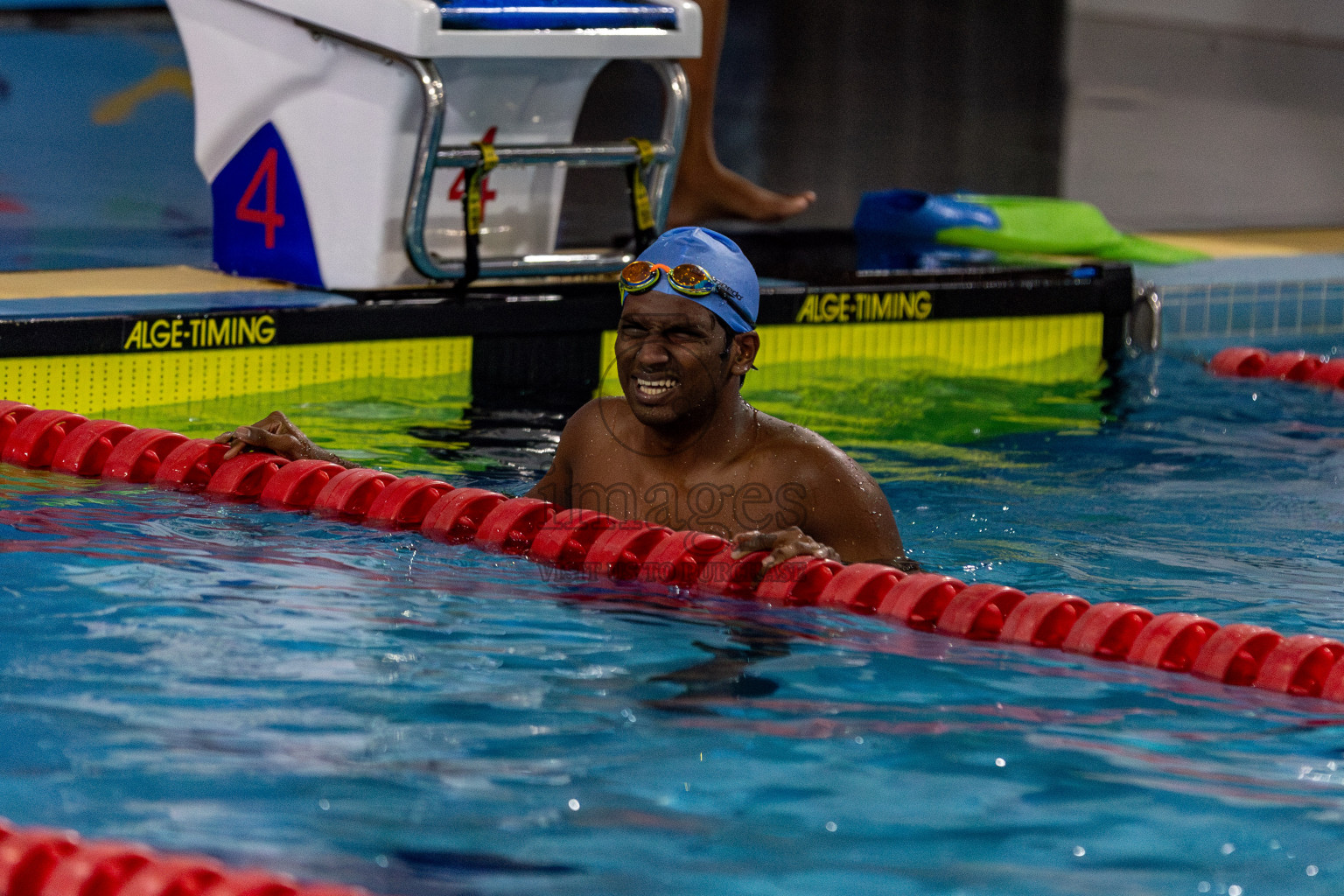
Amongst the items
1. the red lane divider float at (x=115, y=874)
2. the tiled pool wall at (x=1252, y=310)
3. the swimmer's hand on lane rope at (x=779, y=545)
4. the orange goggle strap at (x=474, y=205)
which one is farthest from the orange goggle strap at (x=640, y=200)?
the red lane divider float at (x=115, y=874)

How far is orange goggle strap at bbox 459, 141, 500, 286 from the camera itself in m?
6.43

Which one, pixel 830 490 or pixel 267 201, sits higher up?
pixel 267 201

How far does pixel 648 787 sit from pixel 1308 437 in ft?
13.9

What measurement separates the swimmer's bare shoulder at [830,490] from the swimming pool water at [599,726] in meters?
0.28

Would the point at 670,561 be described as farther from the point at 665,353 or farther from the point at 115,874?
the point at 115,874

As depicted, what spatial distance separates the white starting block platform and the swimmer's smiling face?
265 cm

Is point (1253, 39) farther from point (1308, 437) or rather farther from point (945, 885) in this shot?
point (945, 885)

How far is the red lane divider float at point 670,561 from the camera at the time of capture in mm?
3465

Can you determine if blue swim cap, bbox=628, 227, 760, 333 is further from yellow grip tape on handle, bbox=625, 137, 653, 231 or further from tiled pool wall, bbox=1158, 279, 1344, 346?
tiled pool wall, bbox=1158, 279, 1344, 346

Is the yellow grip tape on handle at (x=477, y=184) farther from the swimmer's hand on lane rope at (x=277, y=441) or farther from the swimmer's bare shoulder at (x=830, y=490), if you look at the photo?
the swimmer's bare shoulder at (x=830, y=490)

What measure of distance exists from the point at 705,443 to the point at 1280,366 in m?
4.28

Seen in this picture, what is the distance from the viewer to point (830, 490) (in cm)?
388

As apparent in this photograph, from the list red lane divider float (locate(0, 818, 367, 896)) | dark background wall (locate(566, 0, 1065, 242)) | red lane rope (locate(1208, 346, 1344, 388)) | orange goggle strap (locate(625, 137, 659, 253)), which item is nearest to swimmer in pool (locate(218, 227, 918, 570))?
red lane divider float (locate(0, 818, 367, 896))

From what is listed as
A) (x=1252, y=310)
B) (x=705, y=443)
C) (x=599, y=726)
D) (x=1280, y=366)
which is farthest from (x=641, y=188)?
(x=599, y=726)
